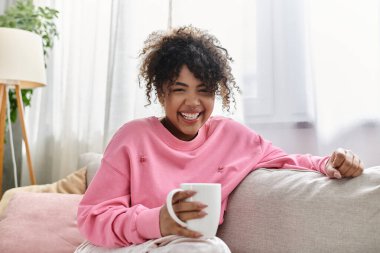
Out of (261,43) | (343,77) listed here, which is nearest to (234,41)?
(261,43)

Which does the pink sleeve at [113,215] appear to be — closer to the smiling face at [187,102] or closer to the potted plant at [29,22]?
the smiling face at [187,102]

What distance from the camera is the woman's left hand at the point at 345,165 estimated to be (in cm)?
111

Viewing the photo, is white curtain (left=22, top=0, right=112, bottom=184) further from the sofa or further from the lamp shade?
the sofa

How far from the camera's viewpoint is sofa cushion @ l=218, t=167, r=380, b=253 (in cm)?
106

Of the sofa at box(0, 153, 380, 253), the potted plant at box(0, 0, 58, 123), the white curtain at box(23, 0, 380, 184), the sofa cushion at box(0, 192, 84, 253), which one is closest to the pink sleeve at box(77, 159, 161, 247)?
the sofa at box(0, 153, 380, 253)

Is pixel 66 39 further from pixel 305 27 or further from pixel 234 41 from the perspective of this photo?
pixel 305 27

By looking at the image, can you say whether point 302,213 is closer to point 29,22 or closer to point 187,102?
point 187,102

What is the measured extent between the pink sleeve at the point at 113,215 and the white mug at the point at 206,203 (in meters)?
0.11

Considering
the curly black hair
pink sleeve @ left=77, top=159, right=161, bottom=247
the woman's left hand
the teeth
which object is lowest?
pink sleeve @ left=77, top=159, right=161, bottom=247

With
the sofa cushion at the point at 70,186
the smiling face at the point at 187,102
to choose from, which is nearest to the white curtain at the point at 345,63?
the smiling face at the point at 187,102

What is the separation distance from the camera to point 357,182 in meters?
1.11

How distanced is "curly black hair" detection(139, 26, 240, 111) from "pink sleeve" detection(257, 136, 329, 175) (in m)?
0.20

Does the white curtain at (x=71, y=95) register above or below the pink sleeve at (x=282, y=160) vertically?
above

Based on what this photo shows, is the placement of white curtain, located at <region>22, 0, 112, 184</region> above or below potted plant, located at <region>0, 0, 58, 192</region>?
below
